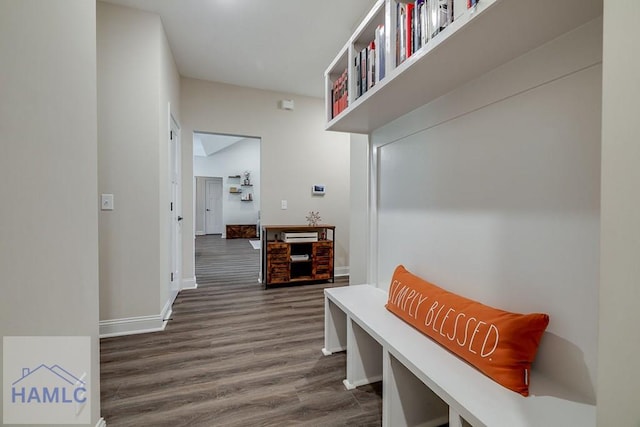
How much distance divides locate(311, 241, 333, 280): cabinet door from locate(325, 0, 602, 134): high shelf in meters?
2.45

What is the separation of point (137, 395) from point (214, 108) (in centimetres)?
331

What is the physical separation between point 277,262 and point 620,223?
346 cm

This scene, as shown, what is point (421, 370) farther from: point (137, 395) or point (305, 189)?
point (305, 189)

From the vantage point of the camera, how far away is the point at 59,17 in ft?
3.18

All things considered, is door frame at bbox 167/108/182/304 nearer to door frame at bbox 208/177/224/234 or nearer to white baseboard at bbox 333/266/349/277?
white baseboard at bbox 333/266/349/277

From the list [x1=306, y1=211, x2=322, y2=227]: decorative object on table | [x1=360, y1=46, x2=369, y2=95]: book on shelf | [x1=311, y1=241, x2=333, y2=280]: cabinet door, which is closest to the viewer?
[x1=360, y1=46, x2=369, y2=95]: book on shelf

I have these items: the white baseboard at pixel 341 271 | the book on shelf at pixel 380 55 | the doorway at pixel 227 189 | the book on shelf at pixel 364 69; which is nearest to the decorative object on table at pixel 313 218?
the white baseboard at pixel 341 271

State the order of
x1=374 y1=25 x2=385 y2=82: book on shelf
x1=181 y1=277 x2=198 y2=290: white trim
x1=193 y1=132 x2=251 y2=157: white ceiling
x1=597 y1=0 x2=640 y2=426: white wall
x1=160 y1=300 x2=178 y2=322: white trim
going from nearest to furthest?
x1=597 y1=0 x2=640 y2=426: white wall, x1=374 y1=25 x2=385 y2=82: book on shelf, x1=160 y1=300 x2=178 y2=322: white trim, x1=181 y1=277 x2=198 y2=290: white trim, x1=193 y1=132 x2=251 y2=157: white ceiling

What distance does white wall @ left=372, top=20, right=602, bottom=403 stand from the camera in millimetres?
876

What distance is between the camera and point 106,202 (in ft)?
7.69

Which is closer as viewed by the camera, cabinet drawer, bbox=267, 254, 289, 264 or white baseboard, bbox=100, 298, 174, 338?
white baseboard, bbox=100, 298, 174, 338

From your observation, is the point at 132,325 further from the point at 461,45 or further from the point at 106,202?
the point at 461,45
